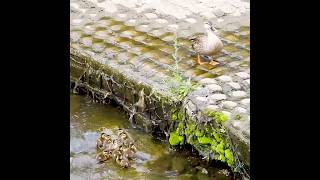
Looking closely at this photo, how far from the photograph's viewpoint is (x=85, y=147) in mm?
5496

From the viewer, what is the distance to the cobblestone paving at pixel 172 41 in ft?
17.4

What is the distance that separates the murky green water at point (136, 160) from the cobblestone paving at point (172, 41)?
0.50 metres

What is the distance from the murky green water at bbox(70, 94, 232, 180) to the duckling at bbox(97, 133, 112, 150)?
0.30ft

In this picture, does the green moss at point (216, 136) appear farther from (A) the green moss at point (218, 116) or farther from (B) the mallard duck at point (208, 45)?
(B) the mallard duck at point (208, 45)

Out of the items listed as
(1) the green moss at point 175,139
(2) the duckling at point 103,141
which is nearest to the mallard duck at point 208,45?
(1) the green moss at point 175,139

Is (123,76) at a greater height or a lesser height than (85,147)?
greater

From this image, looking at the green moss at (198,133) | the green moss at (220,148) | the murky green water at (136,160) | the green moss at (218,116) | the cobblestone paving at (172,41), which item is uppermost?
the cobblestone paving at (172,41)
